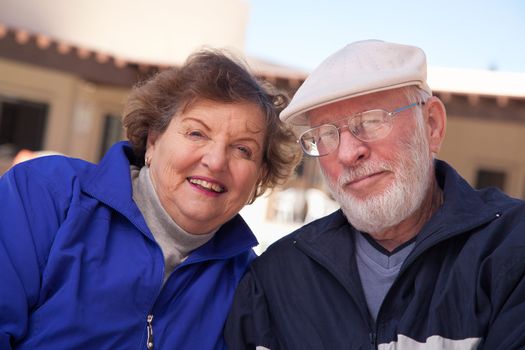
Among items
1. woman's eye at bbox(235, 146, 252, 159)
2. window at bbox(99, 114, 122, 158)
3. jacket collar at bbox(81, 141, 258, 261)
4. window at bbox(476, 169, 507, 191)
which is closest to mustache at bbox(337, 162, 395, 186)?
woman's eye at bbox(235, 146, 252, 159)

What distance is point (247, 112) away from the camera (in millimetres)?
2713

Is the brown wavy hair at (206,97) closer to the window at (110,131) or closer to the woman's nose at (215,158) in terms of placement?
the woman's nose at (215,158)

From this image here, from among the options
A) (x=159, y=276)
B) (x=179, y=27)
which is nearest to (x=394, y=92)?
(x=159, y=276)

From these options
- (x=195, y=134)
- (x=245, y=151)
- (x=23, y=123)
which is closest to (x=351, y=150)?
(x=245, y=151)

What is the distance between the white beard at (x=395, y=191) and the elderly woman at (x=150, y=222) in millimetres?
490

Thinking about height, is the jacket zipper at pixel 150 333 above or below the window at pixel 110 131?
above

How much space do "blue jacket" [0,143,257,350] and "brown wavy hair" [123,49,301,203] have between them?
9.6 inches

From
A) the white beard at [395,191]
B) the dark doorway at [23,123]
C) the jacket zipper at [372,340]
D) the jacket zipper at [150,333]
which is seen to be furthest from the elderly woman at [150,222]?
the dark doorway at [23,123]

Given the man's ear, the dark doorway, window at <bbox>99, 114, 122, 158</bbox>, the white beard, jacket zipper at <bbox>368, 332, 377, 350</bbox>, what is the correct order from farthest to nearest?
window at <bbox>99, 114, 122, 158</bbox>
the dark doorway
the man's ear
the white beard
jacket zipper at <bbox>368, 332, 377, 350</bbox>

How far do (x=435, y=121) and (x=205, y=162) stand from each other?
88cm

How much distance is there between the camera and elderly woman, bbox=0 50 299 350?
2311mm

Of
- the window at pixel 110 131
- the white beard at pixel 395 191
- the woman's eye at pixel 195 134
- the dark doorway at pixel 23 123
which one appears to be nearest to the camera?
the white beard at pixel 395 191

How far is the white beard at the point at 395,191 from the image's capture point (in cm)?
240

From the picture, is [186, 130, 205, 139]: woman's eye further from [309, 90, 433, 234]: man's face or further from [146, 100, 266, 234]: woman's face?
[309, 90, 433, 234]: man's face
